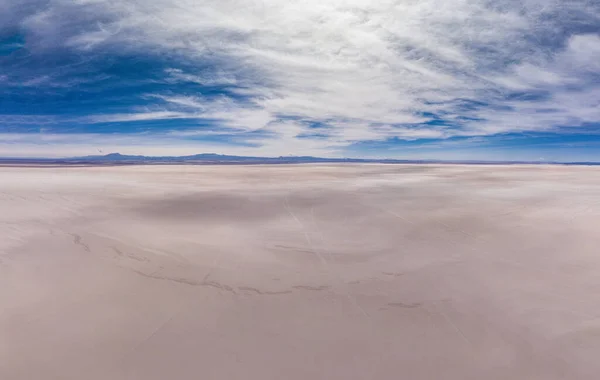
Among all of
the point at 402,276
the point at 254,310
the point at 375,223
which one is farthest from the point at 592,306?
the point at 375,223

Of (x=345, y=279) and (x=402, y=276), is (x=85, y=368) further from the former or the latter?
(x=402, y=276)

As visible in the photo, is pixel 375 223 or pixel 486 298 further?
pixel 375 223

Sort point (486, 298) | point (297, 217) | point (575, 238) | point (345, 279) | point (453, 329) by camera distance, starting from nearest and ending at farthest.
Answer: point (453, 329) < point (486, 298) < point (345, 279) < point (575, 238) < point (297, 217)

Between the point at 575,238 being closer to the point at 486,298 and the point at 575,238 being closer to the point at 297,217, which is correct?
the point at 486,298

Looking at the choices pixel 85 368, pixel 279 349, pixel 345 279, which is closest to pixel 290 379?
pixel 279 349

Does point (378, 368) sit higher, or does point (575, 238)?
point (575, 238)

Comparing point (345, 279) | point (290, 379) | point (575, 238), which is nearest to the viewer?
point (290, 379)
